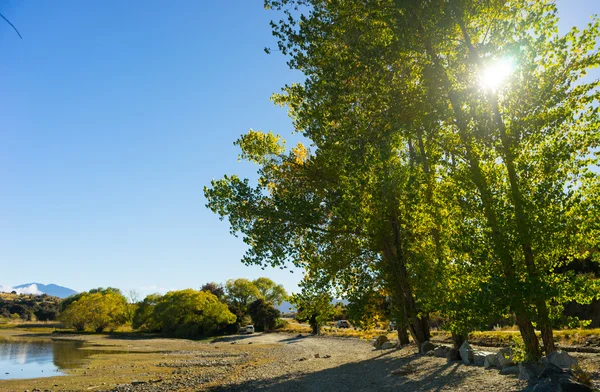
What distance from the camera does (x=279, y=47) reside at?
15.8m

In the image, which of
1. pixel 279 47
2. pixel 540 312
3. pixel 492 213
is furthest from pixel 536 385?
pixel 279 47

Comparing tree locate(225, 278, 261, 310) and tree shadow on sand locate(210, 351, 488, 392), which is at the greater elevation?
tree locate(225, 278, 261, 310)

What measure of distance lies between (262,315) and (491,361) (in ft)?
227

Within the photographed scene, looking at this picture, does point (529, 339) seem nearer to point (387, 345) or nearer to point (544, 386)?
point (544, 386)

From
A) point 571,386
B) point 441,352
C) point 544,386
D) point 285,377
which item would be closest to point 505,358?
point 441,352

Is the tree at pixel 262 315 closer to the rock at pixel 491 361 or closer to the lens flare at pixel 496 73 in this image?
the rock at pixel 491 361

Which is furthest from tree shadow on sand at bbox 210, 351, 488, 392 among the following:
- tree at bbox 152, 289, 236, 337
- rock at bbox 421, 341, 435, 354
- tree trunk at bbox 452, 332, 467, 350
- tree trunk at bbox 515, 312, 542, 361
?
tree at bbox 152, 289, 236, 337

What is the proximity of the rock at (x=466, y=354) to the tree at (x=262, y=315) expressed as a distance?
216 feet

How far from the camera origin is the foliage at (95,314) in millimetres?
87062

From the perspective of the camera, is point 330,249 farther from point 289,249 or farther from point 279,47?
point 279,47

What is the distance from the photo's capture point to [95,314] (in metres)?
87.0

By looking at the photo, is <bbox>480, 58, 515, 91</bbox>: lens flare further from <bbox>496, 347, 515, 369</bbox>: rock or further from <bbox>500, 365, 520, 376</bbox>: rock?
<bbox>500, 365, 520, 376</bbox>: rock

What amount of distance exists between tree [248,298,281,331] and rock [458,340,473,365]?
65.8 metres

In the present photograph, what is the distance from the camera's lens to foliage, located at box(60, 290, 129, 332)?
87.1 meters
